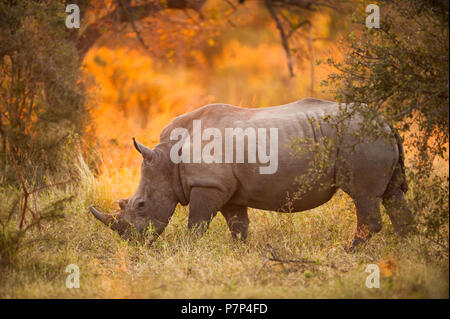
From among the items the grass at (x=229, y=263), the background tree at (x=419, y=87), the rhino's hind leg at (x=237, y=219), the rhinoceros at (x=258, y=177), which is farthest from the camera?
the rhino's hind leg at (x=237, y=219)

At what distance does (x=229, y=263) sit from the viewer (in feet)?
16.2

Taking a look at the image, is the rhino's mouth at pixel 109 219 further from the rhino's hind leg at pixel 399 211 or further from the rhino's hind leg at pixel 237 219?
the rhino's hind leg at pixel 399 211

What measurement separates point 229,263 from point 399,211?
154 cm

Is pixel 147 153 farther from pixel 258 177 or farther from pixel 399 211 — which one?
pixel 399 211

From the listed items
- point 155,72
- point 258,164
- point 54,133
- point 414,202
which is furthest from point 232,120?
point 155,72

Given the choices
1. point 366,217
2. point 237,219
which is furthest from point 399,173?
point 237,219

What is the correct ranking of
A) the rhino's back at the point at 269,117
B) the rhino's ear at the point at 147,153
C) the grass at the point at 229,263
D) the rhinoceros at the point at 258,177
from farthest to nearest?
1. the rhino's ear at the point at 147,153
2. the rhino's back at the point at 269,117
3. the rhinoceros at the point at 258,177
4. the grass at the point at 229,263

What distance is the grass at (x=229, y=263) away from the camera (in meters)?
4.26

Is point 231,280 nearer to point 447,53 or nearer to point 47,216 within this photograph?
point 47,216

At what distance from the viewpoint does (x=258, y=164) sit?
17.9ft

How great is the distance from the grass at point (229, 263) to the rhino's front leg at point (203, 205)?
0.53 ft

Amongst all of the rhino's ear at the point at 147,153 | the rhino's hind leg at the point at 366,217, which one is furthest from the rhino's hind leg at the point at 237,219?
the rhino's hind leg at the point at 366,217

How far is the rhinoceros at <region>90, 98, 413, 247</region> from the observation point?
525 centimetres

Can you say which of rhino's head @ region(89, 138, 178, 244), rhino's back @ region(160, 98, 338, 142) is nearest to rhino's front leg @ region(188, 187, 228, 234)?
rhino's head @ region(89, 138, 178, 244)
